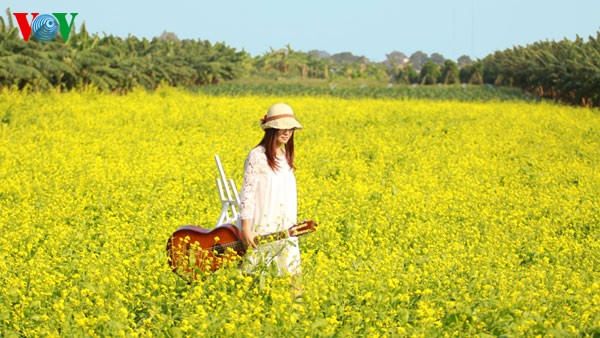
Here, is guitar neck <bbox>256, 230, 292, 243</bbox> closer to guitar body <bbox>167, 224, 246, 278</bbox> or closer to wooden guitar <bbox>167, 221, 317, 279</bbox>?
wooden guitar <bbox>167, 221, 317, 279</bbox>

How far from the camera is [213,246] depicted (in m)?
6.79

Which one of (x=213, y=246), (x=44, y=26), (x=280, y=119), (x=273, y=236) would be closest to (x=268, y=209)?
(x=273, y=236)

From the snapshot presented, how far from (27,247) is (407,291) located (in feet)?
11.9

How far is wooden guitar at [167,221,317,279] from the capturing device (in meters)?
6.63

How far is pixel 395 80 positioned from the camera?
2451 inches

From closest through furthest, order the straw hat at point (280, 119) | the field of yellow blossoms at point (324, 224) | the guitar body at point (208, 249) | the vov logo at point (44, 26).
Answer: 1. the field of yellow blossoms at point (324, 224)
2. the straw hat at point (280, 119)
3. the guitar body at point (208, 249)
4. the vov logo at point (44, 26)

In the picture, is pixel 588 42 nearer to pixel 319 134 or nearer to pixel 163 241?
pixel 319 134

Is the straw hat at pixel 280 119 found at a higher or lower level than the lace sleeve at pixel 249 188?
higher

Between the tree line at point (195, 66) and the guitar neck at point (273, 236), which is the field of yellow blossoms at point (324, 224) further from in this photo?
the tree line at point (195, 66)

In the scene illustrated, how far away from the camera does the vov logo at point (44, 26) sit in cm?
2813

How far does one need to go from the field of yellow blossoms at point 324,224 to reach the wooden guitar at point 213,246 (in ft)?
0.46

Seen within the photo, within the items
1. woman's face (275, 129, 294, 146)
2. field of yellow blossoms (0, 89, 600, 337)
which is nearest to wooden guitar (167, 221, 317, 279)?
field of yellow blossoms (0, 89, 600, 337)

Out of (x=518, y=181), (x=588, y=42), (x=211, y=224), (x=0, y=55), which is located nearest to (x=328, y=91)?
(x=588, y=42)

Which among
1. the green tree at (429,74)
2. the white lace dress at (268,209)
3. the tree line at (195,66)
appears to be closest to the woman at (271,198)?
the white lace dress at (268,209)
